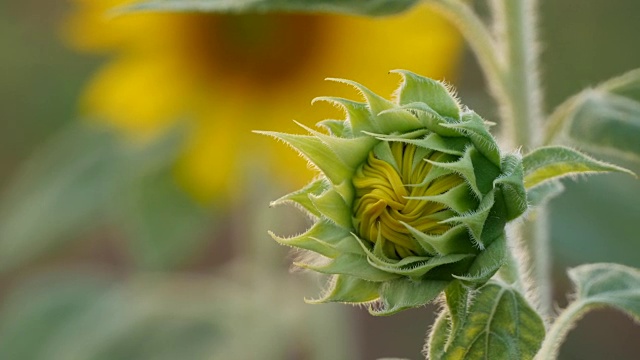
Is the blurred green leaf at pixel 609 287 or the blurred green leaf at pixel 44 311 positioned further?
the blurred green leaf at pixel 44 311

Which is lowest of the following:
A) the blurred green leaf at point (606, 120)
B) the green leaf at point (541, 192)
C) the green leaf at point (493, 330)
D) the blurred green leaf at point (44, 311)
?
the green leaf at point (493, 330)

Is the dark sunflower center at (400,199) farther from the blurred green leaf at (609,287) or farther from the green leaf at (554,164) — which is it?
the blurred green leaf at (609,287)

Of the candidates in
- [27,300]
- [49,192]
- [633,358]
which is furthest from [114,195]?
[633,358]

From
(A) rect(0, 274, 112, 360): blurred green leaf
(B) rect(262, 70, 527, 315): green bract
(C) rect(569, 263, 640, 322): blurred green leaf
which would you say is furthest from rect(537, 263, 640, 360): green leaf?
(A) rect(0, 274, 112, 360): blurred green leaf

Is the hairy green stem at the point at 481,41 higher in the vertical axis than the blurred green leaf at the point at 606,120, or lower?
higher

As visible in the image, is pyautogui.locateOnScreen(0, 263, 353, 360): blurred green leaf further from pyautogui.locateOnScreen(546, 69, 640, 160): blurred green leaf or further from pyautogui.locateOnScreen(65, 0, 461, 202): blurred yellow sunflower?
pyautogui.locateOnScreen(546, 69, 640, 160): blurred green leaf

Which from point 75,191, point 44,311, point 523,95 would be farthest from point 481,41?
point 44,311

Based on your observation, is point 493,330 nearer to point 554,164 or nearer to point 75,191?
point 554,164

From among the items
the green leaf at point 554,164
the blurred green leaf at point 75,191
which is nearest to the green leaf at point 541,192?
the green leaf at point 554,164
